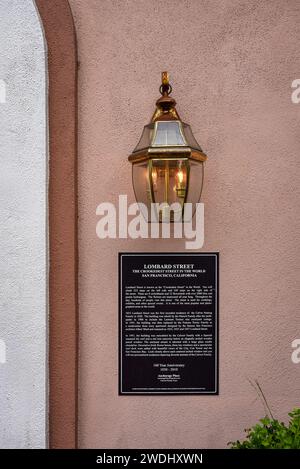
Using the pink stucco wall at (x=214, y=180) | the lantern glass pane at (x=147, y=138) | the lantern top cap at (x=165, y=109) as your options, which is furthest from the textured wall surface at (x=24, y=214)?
the lantern top cap at (x=165, y=109)

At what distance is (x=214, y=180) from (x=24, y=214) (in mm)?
1511

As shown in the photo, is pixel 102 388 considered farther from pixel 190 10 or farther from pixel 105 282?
pixel 190 10

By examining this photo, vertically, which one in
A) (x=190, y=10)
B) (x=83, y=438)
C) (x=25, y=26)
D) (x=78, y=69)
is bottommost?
(x=83, y=438)

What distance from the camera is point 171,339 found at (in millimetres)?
3047

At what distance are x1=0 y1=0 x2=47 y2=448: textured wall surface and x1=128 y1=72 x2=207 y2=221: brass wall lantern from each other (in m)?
0.82

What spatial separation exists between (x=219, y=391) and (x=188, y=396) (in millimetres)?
252

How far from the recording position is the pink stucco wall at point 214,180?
9.93ft

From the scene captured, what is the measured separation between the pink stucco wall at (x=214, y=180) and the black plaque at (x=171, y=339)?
0.08 meters

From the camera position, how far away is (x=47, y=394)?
2.92 m

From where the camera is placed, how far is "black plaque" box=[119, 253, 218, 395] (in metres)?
3.05

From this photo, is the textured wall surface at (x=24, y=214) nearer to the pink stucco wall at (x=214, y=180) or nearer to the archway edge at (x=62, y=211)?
the archway edge at (x=62, y=211)

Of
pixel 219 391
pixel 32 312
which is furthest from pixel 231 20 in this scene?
pixel 219 391
